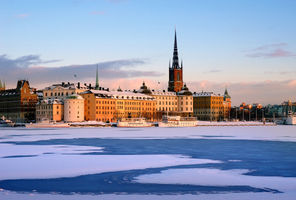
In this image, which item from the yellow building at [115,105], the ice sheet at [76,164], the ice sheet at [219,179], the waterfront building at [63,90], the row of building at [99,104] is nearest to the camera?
the ice sheet at [219,179]

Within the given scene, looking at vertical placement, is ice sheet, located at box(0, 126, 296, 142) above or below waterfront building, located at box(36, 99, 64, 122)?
below

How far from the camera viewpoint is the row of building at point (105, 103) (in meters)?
141

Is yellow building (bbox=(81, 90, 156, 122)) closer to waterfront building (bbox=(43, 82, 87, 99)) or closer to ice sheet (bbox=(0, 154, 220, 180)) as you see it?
waterfront building (bbox=(43, 82, 87, 99))

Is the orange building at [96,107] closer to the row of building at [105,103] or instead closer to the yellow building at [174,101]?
the row of building at [105,103]

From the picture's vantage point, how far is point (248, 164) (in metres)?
26.5

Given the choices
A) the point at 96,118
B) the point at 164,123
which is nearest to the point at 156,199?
the point at 164,123

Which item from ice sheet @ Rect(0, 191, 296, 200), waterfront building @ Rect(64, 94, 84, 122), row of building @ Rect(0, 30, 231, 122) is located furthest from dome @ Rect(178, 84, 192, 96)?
ice sheet @ Rect(0, 191, 296, 200)

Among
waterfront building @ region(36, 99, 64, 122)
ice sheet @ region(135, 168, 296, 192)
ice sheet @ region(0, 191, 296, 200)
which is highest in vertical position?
waterfront building @ region(36, 99, 64, 122)

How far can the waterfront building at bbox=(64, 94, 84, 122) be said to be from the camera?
135875mm

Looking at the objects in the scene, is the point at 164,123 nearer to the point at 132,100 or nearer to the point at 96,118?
the point at 96,118

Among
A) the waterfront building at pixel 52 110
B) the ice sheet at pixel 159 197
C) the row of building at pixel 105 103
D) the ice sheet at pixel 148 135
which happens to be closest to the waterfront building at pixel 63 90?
the row of building at pixel 105 103

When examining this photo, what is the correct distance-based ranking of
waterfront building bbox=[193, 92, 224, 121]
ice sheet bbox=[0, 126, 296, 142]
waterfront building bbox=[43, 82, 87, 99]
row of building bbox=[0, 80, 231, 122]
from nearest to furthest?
ice sheet bbox=[0, 126, 296, 142] < row of building bbox=[0, 80, 231, 122] < waterfront building bbox=[43, 82, 87, 99] < waterfront building bbox=[193, 92, 224, 121]

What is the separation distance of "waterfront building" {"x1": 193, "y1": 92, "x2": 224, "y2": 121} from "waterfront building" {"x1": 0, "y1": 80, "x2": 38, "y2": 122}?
63016 mm

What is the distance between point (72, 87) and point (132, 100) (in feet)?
67.8
